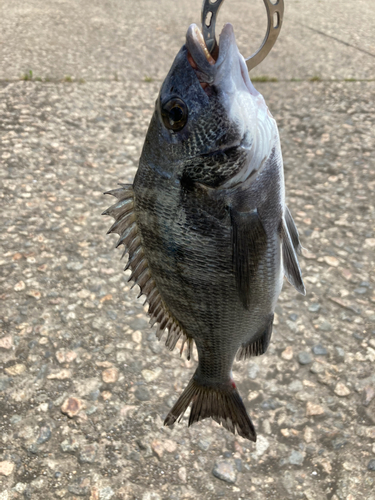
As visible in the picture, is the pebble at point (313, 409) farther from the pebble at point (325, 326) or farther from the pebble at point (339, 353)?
the pebble at point (325, 326)

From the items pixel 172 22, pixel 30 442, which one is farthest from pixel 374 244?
pixel 172 22

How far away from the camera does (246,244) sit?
4.24 feet

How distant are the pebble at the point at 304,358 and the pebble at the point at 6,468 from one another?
1.56 metres

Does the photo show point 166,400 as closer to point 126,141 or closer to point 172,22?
point 126,141

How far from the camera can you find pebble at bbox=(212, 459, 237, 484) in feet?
6.57

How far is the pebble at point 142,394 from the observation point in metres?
2.33

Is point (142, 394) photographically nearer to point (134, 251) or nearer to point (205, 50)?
point (134, 251)

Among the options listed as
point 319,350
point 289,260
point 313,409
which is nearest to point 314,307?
point 319,350

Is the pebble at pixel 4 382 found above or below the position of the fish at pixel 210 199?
below

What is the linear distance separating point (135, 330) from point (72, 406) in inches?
22.9

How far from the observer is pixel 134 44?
650 cm

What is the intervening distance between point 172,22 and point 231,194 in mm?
7245

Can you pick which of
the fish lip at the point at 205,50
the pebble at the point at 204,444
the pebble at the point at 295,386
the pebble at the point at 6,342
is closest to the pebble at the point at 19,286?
the pebble at the point at 6,342

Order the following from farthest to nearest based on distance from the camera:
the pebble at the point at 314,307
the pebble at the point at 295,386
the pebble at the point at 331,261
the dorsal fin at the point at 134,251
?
the pebble at the point at 331,261, the pebble at the point at 314,307, the pebble at the point at 295,386, the dorsal fin at the point at 134,251
